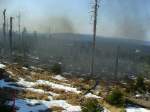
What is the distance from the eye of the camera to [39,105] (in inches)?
860

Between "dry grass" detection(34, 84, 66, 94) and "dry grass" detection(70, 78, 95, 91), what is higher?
"dry grass" detection(34, 84, 66, 94)

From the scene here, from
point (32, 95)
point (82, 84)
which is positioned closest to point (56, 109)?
point (32, 95)

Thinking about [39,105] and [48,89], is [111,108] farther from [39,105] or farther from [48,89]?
[48,89]

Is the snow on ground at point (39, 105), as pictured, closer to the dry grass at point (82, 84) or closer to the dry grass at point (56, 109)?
the dry grass at point (56, 109)

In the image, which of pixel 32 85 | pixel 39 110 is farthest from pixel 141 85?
pixel 39 110

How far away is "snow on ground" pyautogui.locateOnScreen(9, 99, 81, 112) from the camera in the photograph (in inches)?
813

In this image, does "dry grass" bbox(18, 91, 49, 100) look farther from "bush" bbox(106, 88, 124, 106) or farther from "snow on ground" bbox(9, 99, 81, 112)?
"bush" bbox(106, 88, 124, 106)

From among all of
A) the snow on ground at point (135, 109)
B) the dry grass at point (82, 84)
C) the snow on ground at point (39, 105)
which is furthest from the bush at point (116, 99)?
the dry grass at point (82, 84)

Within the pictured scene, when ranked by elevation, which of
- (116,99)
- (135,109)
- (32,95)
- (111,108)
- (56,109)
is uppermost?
(32,95)

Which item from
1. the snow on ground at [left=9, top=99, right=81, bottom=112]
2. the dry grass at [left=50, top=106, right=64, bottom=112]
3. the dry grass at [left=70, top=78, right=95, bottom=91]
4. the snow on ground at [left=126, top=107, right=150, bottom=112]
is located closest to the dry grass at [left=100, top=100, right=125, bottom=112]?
the snow on ground at [left=126, top=107, right=150, bottom=112]

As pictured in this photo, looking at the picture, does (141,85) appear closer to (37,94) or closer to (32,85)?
(32,85)

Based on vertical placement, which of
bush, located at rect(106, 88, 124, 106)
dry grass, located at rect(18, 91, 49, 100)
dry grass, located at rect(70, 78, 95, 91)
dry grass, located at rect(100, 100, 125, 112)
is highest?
dry grass, located at rect(18, 91, 49, 100)

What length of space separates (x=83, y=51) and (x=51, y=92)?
335 feet

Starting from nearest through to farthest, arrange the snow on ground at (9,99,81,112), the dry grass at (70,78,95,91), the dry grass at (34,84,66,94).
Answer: the snow on ground at (9,99,81,112), the dry grass at (34,84,66,94), the dry grass at (70,78,95,91)
